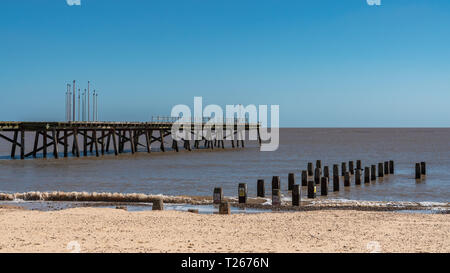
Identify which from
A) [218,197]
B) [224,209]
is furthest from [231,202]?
[224,209]

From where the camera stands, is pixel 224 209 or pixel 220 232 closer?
pixel 220 232

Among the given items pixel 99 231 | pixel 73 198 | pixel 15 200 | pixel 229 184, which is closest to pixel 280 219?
pixel 99 231

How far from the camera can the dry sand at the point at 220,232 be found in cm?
1084

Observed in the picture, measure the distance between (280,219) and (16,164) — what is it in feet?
114

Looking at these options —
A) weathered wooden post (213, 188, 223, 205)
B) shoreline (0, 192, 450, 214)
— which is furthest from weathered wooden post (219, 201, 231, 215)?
weathered wooden post (213, 188, 223, 205)

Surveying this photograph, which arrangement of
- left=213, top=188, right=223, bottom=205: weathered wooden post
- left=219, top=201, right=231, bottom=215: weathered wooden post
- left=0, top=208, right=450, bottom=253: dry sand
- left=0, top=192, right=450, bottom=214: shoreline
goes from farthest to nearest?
left=213, top=188, right=223, bottom=205: weathered wooden post → left=0, top=192, right=450, bottom=214: shoreline → left=219, top=201, right=231, bottom=215: weathered wooden post → left=0, top=208, right=450, bottom=253: dry sand

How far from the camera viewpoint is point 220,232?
497 inches

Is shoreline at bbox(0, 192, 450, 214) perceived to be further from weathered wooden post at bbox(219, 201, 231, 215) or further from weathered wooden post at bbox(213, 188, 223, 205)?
weathered wooden post at bbox(219, 201, 231, 215)

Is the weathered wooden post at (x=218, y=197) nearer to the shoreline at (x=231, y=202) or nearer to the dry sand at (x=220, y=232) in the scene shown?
the shoreline at (x=231, y=202)

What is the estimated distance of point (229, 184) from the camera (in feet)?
104

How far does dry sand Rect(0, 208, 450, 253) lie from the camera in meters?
10.8

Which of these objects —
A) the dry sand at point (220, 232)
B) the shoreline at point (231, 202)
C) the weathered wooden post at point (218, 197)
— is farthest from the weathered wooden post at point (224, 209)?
the weathered wooden post at point (218, 197)

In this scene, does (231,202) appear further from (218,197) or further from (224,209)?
(224,209)

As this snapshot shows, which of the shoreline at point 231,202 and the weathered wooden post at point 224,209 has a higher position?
the weathered wooden post at point 224,209
